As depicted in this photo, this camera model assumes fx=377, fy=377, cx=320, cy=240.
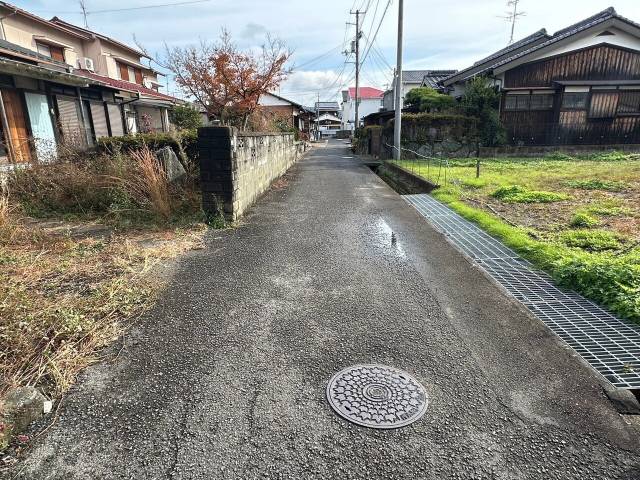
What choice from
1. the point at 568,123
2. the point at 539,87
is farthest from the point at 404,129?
the point at 568,123

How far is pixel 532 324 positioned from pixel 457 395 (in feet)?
4.29

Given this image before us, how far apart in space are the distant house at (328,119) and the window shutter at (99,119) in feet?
151

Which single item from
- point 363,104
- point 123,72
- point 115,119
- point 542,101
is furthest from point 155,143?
point 363,104

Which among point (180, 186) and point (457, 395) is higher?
point (180, 186)

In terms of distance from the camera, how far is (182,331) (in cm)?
309

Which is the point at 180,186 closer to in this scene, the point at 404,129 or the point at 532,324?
the point at 532,324

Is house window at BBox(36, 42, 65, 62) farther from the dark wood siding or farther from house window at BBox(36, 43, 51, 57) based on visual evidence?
the dark wood siding

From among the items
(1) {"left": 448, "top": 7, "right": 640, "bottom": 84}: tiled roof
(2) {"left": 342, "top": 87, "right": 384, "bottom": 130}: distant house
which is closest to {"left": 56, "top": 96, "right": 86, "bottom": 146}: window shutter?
(1) {"left": 448, "top": 7, "right": 640, "bottom": 84}: tiled roof

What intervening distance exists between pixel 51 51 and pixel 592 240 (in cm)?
2309

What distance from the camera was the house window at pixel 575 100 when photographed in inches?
712

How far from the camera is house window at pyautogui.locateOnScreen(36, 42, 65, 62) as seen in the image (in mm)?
17466

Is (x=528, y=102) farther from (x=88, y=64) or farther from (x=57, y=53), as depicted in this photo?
(x=57, y=53)

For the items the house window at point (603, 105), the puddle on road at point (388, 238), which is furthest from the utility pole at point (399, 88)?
the puddle on road at point (388, 238)

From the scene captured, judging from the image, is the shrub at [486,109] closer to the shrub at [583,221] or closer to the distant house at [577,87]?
the distant house at [577,87]
